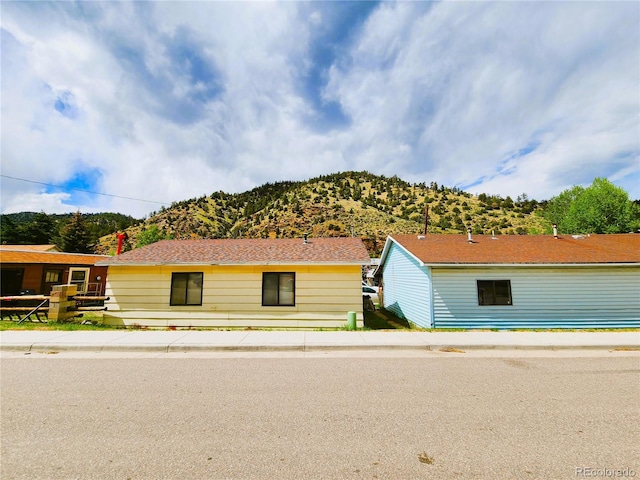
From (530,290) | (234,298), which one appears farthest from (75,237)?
(530,290)

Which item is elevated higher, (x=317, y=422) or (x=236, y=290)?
(x=236, y=290)

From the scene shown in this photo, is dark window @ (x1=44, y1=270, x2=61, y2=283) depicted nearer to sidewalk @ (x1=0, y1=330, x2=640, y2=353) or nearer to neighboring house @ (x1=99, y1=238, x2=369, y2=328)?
neighboring house @ (x1=99, y1=238, x2=369, y2=328)

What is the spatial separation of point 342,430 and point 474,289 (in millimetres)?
10771

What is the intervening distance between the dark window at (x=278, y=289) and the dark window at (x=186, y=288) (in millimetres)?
2737

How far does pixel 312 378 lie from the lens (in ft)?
19.9

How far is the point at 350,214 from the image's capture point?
5478cm

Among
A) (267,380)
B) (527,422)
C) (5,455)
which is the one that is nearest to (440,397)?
(527,422)

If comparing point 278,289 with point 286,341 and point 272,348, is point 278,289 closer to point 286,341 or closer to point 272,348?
point 286,341

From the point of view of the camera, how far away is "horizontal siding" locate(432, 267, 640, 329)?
1275 centimetres

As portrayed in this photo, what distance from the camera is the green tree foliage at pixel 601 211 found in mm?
29141

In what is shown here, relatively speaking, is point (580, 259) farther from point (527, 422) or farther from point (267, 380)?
point (267, 380)

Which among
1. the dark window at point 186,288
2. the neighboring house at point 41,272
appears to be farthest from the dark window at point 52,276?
the dark window at point 186,288

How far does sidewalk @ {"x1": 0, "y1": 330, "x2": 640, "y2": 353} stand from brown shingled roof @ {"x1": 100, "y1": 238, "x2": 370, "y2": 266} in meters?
3.21

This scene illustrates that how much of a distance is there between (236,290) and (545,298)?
12.8m
